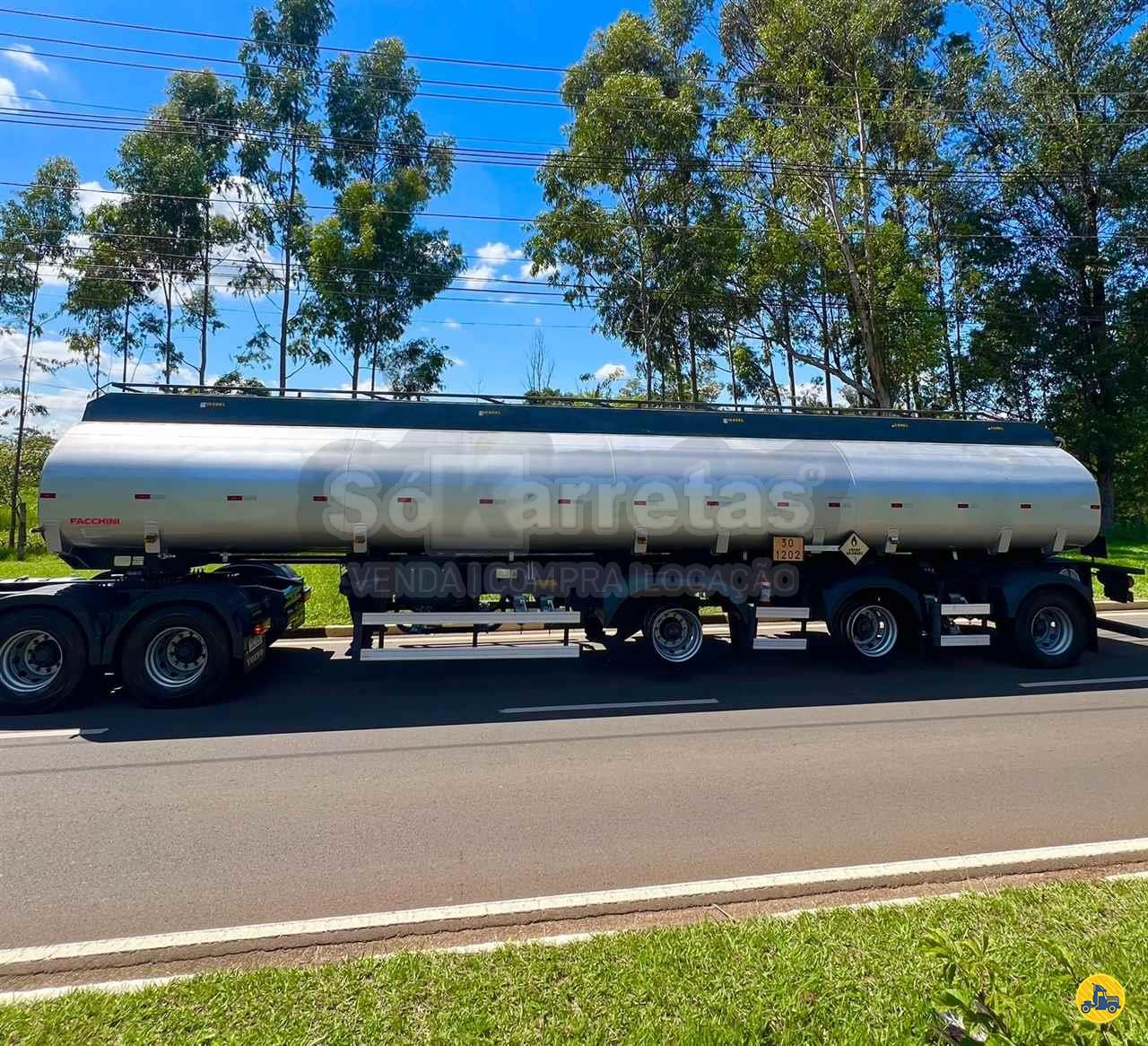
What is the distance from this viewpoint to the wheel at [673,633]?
319 inches

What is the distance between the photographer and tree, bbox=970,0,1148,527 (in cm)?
2373

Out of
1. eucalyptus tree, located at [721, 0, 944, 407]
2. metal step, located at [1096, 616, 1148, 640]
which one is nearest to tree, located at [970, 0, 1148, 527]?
eucalyptus tree, located at [721, 0, 944, 407]

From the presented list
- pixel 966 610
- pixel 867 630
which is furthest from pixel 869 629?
pixel 966 610

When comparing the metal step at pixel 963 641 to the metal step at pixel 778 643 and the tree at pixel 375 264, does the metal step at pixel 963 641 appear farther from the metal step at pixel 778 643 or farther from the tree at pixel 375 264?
the tree at pixel 375 264

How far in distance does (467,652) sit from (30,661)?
4.47m

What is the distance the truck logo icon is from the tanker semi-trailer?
605 centimetres

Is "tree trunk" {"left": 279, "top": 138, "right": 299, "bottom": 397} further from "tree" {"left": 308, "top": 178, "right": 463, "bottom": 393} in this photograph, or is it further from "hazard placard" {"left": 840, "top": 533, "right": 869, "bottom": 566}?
"hazard placard" {"left": 840, "top": 533, "right": 869, "bottom": 566}

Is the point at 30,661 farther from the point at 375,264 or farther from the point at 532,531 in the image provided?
the point at 375,264

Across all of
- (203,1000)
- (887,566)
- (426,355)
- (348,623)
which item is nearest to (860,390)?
(426,355)

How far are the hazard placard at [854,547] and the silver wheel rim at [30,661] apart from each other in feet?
28.9

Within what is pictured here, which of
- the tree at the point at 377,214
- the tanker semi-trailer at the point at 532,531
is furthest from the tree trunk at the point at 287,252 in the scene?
the tanker semi-trailer at the point at 532,531

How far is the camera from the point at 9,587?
7.36 meters

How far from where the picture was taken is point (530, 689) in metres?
7.61

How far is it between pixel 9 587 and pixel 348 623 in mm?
4530
